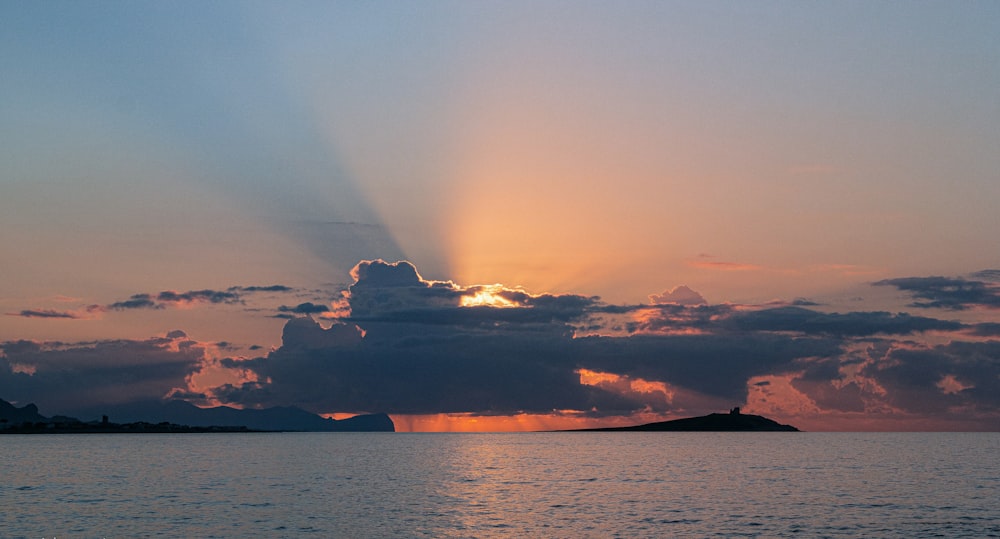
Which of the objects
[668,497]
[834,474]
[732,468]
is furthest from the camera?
[732,468]

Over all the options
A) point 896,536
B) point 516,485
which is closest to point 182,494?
point 516,485

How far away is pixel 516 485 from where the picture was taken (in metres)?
142

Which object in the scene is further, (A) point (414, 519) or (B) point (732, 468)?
(B) point (732, 468)

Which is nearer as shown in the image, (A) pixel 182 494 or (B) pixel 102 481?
(A) pixel 182 494

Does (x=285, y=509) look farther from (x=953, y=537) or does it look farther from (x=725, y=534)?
(x=953, y=537)

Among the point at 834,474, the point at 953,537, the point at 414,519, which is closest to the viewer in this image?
the point at 953,537

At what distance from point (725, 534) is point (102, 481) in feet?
361

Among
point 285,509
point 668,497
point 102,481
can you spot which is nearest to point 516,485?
point 668,497

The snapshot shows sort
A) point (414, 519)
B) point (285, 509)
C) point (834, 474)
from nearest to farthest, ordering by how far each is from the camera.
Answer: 1. point (414, 519)
2. point (285, 509)
3. point (834, 474)

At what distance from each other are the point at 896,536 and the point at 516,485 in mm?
68903

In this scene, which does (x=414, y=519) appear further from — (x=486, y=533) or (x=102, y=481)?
(x=102, y=481)

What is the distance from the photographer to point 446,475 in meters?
172

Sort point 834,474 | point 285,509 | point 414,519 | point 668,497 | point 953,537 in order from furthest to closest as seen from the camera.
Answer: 1. point 834,474
2. point 668,497
3. point 285,509
4. point 414,519
5. point 953,537

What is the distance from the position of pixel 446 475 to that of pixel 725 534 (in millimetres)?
95918
